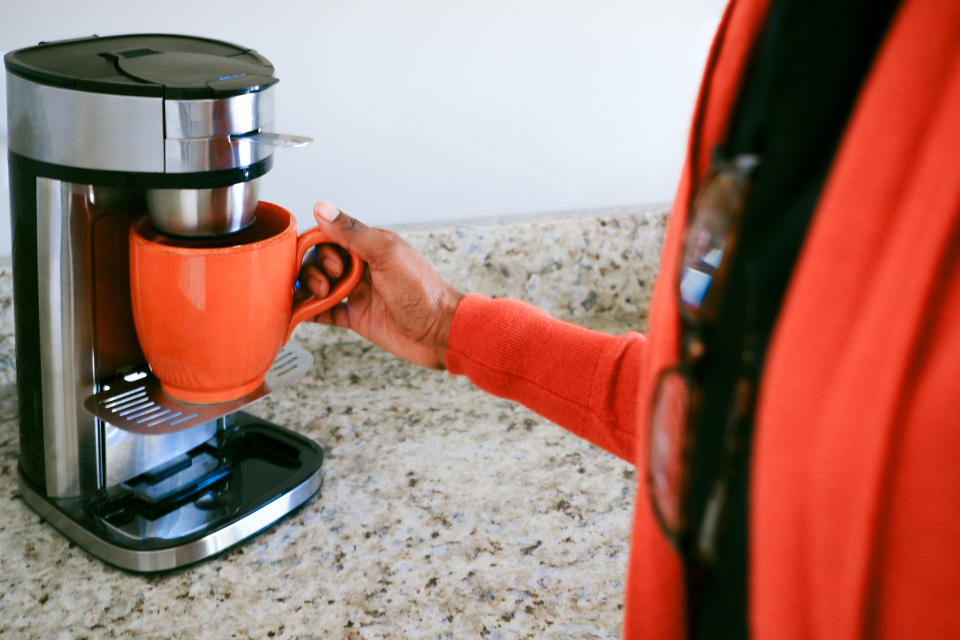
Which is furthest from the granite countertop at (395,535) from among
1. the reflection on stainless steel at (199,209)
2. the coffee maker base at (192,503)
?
the reflection on stainless steel at (199,209)

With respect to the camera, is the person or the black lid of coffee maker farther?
the black lid of coffee maker

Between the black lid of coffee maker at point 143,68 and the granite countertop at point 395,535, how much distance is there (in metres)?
0.31

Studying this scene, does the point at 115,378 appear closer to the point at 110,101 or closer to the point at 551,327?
the point at 110,101

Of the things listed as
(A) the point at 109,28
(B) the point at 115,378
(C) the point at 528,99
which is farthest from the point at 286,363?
(C) the point at 528,99

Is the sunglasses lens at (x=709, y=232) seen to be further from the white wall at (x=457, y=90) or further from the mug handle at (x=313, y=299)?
the white wall at (x=457, y=90)

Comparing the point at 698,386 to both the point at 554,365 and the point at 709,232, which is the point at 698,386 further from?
the point at 554,365

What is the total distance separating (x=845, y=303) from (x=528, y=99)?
783 millimetres

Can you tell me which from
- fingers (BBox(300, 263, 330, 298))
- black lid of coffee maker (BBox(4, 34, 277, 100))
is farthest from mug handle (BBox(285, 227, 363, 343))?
black lid of coffee maker (BBox(4, 34, 277, 100))

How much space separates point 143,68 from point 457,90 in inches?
18.3

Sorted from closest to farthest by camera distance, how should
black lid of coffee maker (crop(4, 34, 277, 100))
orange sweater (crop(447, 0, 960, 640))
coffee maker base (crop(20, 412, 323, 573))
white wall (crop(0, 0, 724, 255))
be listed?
orange sweater (crop(447, 0, 960, 640)), black lid of coffee maker (crop(4, 34, 277, 100)), coffee maker base (crop(20, 412, 323, 573)), white wall (crop(0, 0, 724, 255))

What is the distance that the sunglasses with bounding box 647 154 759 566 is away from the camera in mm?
317

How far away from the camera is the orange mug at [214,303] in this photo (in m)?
0.58

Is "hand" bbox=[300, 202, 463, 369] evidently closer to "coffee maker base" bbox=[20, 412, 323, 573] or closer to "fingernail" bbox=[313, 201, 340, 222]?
"fingernail" bbox=[313, 201, 340, 222]

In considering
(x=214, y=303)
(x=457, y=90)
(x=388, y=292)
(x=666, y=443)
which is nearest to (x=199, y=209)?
(x=214, y=303)
